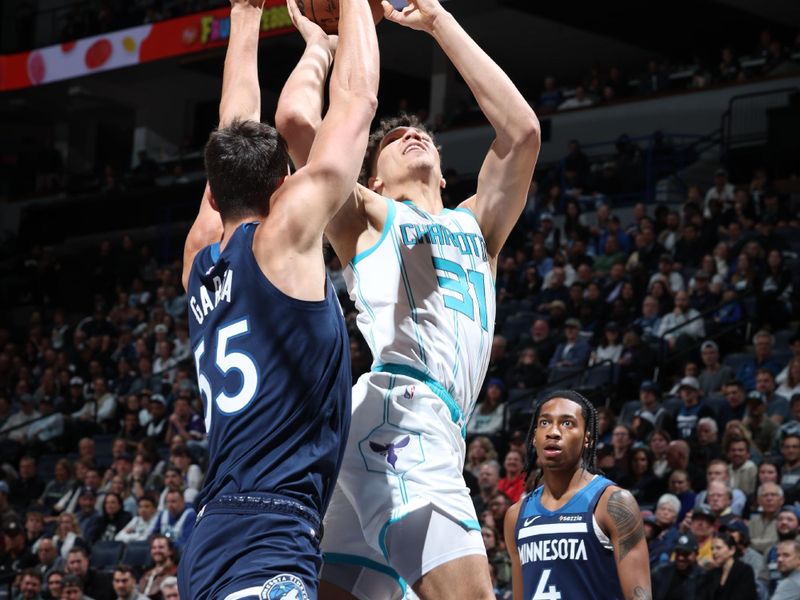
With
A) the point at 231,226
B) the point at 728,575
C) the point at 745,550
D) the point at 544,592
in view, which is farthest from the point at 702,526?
the point at 231,226

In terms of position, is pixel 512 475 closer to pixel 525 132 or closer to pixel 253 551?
pixel 525 132

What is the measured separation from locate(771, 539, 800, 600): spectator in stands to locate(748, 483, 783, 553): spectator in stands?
706 mm

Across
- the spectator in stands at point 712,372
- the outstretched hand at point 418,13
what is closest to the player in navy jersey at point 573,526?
the outstretched hand at point 418,13

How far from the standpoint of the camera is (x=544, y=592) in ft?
18.1

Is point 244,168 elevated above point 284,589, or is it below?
above

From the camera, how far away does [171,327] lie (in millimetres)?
18531

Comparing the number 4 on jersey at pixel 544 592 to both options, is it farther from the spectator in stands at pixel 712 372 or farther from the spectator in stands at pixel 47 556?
the spectator in stands at pixel 47 556

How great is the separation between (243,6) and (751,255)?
388 inches

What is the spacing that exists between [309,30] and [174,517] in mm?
9405

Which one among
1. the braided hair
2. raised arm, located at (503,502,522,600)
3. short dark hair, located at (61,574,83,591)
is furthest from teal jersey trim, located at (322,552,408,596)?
short dark hair, located at (61,574,83,591)

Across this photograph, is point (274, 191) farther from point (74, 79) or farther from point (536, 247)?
point (74, 79)

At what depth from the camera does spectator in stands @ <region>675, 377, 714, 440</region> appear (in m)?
11.0

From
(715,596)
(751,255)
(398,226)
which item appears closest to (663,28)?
(751,255)

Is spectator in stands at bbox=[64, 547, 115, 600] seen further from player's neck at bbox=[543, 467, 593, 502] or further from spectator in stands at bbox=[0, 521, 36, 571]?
player's neck at bbox=[543, 467, 593, 502]
